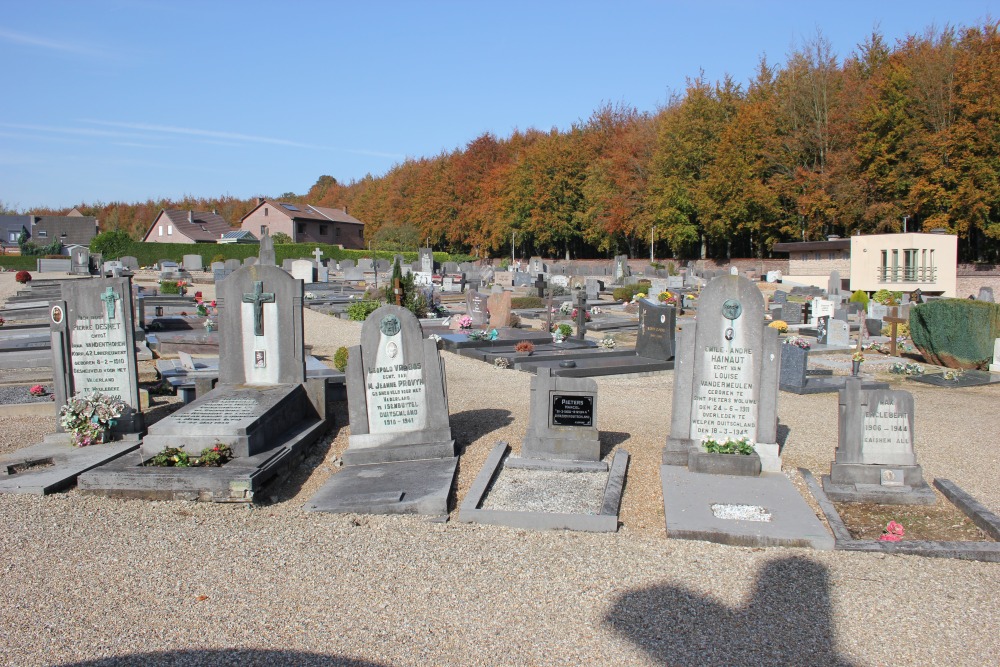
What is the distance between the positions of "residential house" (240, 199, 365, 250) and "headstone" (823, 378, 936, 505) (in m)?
68.9

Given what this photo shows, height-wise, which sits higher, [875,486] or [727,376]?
[727,376]

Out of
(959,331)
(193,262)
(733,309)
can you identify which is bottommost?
(959,331)

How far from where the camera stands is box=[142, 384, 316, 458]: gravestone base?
743 centimetres

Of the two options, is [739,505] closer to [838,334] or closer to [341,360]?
[341,360]

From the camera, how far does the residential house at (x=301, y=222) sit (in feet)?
242

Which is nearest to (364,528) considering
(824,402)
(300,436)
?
(300,436)

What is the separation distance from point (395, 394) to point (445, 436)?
2.19 feet

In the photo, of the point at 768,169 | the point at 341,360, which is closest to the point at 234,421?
the point at 341,360

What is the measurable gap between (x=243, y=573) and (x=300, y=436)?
296 centimetres

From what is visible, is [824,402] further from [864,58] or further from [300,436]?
[864,58]

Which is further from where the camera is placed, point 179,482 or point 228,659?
point 179,482

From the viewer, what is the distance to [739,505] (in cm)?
659

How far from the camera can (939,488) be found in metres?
7.24

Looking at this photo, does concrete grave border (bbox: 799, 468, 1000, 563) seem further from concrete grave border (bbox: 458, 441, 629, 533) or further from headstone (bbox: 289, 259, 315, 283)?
headstone (bbox: 289, 259, 315, 283)
